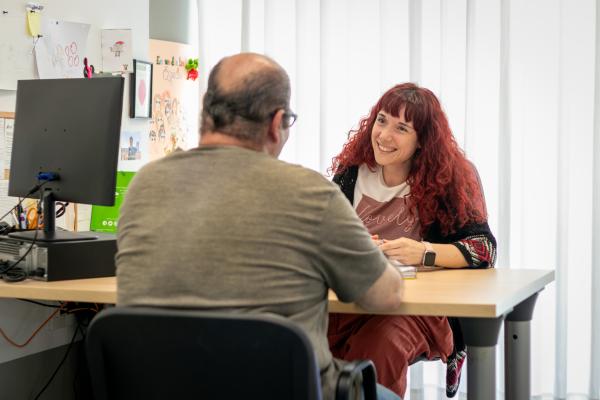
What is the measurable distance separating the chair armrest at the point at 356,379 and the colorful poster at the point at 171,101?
213cm

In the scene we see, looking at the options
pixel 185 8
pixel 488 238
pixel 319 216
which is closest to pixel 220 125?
pixel 319 216

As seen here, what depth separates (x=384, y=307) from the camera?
1.67 meters

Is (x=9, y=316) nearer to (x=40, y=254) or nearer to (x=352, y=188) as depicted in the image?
(x=40, y=254)

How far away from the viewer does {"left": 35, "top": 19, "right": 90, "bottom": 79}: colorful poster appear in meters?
2.74

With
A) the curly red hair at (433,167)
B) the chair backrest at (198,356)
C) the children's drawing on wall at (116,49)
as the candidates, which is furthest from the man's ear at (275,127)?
the children's drawing on wall at (116,49)

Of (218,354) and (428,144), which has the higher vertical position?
(428,144)

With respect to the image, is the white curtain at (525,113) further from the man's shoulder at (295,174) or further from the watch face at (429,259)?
the man's shoulder at (295,174)

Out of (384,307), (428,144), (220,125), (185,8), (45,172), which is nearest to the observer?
(220,125)

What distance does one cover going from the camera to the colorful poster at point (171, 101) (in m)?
3.69

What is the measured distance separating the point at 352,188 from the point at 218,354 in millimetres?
1398

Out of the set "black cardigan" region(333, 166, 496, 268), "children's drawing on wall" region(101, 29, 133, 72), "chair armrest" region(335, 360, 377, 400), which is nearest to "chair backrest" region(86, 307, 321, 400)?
"chair armrest" region(335, 360, 377, 400)

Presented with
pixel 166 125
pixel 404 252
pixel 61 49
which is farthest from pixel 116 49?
pixel 404 252

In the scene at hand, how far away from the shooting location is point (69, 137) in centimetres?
231

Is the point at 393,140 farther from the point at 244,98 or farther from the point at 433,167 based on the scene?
the point at 244,98
